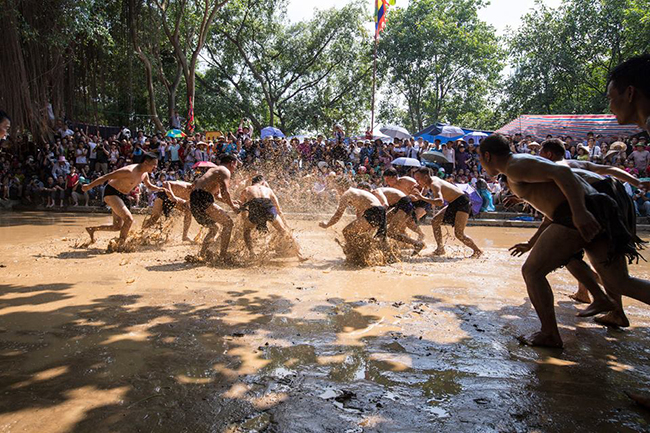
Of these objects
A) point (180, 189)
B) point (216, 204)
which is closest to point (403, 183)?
point (216, 204)

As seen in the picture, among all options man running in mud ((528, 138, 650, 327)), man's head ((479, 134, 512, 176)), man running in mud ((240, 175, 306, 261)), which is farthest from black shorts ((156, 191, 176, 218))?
man running in mud ((528, 138, 650, 327))

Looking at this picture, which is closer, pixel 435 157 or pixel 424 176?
pixel 424 176

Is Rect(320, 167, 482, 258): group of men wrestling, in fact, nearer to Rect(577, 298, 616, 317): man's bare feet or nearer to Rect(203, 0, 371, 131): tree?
Rect(577, 298, 616, 317): man's bare feet

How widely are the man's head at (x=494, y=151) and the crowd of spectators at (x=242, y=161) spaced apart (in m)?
9.78

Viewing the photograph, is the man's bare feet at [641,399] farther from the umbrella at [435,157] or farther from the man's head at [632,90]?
the umbrella at [435,157]

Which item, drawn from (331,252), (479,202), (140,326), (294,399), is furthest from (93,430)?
(479,202)

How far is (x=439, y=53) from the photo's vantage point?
84.3 feet

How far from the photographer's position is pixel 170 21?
19.0m

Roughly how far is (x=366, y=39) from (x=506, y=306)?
82.7 ft

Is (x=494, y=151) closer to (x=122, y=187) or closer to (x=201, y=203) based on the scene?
(x=201, y=203)

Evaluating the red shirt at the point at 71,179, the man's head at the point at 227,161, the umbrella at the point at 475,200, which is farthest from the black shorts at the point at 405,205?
the red shirt at the point at 71,179

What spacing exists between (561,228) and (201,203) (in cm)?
477

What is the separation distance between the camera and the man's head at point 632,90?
271cm

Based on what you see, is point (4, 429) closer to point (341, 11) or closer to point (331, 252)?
point (331, 252)
